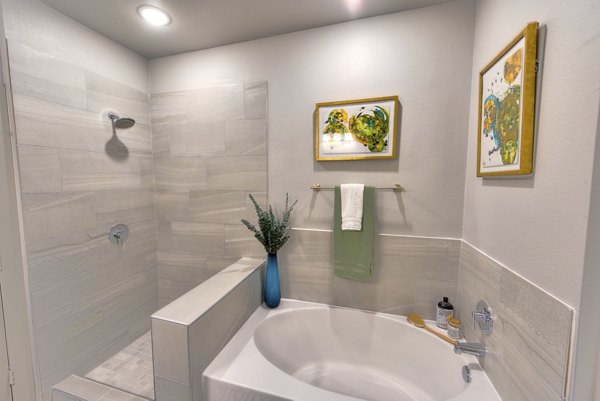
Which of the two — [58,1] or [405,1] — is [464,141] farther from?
[58,1]

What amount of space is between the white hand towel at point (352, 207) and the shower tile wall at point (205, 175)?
23.7 inches

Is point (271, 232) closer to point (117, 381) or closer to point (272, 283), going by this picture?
point (272, 283)

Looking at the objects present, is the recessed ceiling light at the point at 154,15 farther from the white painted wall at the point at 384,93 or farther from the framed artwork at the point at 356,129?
the framed artwork at the point at 356,129

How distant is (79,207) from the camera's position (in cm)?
147

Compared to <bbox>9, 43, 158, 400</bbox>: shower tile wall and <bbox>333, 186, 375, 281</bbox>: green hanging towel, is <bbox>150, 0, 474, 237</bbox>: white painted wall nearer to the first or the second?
<bbox>333, 186, 375, 281</bbox>: green hanging towel

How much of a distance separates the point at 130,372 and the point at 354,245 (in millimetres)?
1644

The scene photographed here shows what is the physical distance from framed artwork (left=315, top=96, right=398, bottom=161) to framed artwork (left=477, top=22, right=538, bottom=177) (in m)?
0.44

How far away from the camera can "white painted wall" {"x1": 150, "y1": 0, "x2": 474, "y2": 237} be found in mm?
1384

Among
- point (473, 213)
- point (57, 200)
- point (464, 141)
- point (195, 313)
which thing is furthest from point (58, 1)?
point (473, 213)

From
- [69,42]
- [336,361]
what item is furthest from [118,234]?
[336,361]

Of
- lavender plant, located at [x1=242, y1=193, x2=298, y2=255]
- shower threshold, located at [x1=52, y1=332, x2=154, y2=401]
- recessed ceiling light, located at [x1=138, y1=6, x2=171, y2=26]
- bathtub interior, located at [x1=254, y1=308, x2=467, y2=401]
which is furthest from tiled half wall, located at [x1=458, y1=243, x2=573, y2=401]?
recessed ceiling light, located at [x1=138, y1=6, x2=171, y2=26]

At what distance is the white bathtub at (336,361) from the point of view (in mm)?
1069

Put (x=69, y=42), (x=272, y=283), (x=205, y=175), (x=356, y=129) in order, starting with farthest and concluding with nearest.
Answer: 1. (x=205, y=175)
2. (x=272, y=283)
3. (x=356, y=129)
4. (x=69, y=42)

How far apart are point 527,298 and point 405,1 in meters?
1.54
